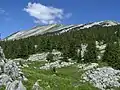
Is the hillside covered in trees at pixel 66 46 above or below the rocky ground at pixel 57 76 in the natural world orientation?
above

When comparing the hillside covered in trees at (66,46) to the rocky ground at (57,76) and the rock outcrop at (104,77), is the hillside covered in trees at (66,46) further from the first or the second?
the rock outcrop at (104,77)

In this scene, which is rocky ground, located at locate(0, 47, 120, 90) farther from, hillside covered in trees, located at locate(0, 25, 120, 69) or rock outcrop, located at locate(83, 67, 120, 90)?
→ hillside covered in trees, located at locate(0, 25, 120, 69)

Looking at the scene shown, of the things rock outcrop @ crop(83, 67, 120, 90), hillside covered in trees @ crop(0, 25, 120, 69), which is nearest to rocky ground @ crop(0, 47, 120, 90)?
rock outcrop @ crop(83, 67, 120, 90)

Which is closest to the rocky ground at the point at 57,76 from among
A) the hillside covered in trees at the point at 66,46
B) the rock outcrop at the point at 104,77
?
the rock outcrop at the point at 104,77

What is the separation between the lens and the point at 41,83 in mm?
65250

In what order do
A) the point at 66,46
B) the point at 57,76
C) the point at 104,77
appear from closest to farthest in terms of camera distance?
the point at 57,76 → the point at 104,77 → the point at 66,46

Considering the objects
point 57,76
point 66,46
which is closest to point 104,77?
point 57,76

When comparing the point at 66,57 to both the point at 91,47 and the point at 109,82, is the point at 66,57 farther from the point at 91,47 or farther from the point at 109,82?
the point at 109,82

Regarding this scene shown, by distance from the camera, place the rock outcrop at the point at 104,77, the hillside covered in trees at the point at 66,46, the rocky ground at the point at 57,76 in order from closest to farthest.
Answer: the rocky ground at the point at 57,76
the rock outcrop at the point at 104,77
the hillside covered in trees at the point at 66,46

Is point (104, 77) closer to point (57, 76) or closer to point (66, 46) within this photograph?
point (57, 76)

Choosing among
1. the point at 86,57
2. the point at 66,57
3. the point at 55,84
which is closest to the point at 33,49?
the point at 66,57

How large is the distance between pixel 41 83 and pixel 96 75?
43469 millimetres

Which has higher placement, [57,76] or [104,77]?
[57,76]

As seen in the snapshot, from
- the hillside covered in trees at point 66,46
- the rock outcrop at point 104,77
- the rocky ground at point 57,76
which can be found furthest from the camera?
the hillside covered in trees at point 66,46
